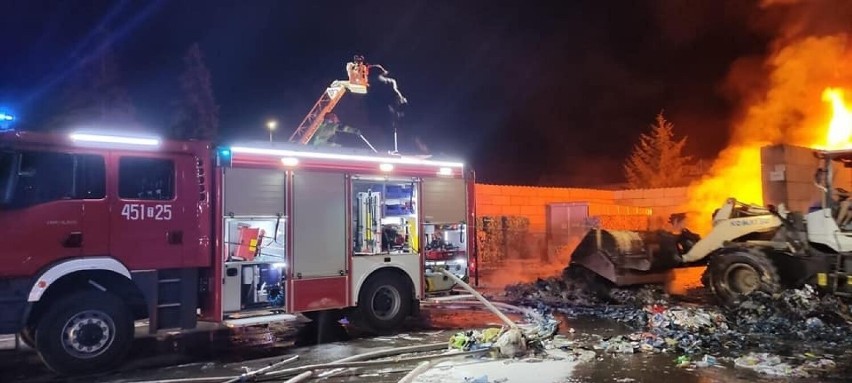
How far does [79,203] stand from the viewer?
24.6 feet

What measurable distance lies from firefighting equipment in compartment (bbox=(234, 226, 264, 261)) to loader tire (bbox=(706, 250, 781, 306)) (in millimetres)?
7952

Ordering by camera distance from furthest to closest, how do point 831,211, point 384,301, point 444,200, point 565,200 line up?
point 565,200 → point 831,211 → point 444,200 → point 384,301

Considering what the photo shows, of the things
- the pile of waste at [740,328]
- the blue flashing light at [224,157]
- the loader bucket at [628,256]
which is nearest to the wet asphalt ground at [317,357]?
the pile of waste at [740,328]

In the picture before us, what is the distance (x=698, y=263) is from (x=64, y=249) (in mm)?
11159

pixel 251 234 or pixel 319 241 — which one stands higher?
pixel 251 234

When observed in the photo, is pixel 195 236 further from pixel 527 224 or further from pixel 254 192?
pixel 527 224

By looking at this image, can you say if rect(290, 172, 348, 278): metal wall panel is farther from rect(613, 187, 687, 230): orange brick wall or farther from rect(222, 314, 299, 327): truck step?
rect(613, 187, 687, 230): orange brick wall

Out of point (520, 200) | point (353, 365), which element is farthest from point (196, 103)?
point (353, 365)

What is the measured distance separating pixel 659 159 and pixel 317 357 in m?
37.7

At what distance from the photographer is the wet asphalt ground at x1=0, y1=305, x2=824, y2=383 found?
7.07 meters

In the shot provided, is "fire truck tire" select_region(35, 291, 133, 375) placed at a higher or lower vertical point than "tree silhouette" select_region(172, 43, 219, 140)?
lower

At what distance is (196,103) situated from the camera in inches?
1537

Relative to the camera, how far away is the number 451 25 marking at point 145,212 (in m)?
7.78

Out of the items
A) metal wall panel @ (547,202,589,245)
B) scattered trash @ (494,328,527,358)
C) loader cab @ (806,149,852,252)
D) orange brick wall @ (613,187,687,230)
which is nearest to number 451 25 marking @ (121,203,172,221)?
scattered trash @ (494,328,527,358)
